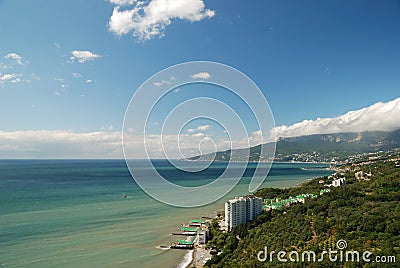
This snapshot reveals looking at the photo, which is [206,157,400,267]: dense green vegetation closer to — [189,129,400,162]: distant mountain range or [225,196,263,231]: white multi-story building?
[225,196,263,231]: white multi-story building

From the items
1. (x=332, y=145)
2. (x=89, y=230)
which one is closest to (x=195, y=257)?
(x=89, y=230)

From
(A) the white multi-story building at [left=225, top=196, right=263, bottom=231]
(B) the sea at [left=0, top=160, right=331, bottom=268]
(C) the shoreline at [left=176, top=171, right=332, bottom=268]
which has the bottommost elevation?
(C) the shoreline at [left=176, top=171, right=332, bottom=268]

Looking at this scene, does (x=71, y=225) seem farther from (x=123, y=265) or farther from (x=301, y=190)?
(x=301, y=190)

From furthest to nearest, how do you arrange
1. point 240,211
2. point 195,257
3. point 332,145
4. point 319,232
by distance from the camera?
1. point 332,145
2. point 240,211
3. point 195,257
4. point 319,232

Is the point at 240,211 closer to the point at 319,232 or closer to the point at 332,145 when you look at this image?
the point at 319,232

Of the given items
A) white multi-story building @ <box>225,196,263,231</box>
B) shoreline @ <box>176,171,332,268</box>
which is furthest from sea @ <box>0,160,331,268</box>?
white multi-story building @ <box>225,196,263,231</box>
